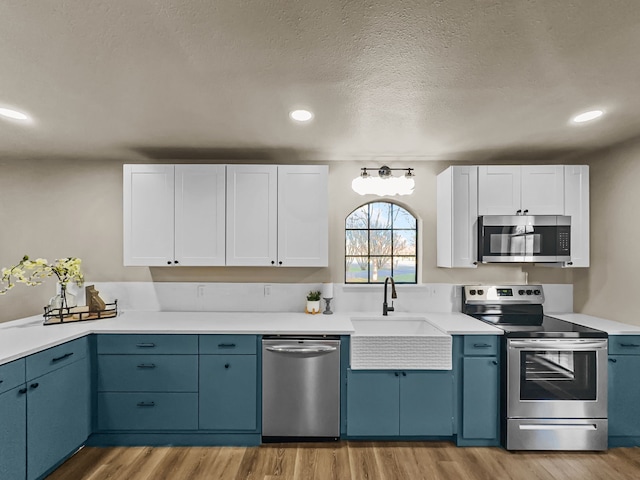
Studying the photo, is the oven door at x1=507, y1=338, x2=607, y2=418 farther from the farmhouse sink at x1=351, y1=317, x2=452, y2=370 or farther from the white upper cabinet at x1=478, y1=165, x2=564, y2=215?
the white upper cabinet at x1=478, y1=165, x2=564, y2=215

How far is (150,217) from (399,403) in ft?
8.19

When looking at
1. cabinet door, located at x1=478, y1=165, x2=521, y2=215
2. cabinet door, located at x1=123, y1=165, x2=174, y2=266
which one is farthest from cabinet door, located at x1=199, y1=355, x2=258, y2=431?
cabinet door, located at x1=478, y1=165, x2=521, y2=215

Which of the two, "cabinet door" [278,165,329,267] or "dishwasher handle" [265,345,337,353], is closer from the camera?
"dishwasher handle" [265,345,337,353]

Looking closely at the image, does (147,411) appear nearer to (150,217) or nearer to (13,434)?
(13,434)

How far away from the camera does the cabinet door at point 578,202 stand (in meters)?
3.06

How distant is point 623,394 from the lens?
267 centimetres

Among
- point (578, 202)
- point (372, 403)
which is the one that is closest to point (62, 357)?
point (372, 403)

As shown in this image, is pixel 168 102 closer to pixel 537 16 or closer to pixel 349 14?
pixel 349 14

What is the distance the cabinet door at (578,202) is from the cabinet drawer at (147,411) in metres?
3.30

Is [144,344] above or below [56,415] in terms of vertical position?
above

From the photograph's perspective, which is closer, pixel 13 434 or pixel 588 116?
pixel 13 434

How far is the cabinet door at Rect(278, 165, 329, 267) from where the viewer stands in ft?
10.2

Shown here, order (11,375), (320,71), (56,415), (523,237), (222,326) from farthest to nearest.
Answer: (523,237), (222,326), (56,415), (11,375), (320,71)

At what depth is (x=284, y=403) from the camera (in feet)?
8.86
